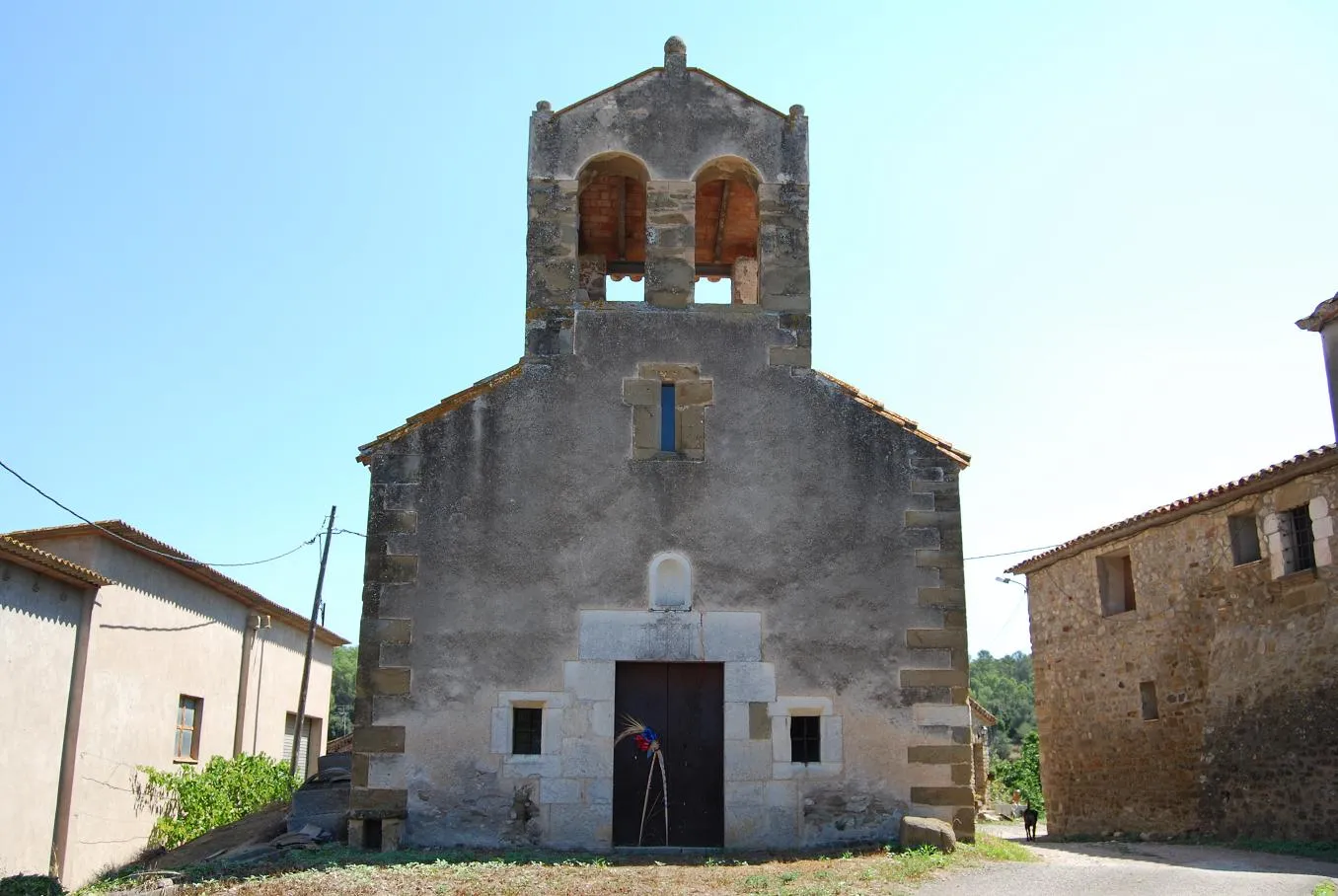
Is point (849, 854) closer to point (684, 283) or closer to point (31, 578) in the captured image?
point (684, 283)

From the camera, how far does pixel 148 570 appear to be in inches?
727

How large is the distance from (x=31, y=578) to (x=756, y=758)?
10.1 metres

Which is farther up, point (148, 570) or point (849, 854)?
point (148, 570)

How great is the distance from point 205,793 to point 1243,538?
54.9 feet

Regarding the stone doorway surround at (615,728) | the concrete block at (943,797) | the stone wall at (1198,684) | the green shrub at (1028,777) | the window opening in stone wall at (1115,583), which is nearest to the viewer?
the stone doorway surround at (615,728)

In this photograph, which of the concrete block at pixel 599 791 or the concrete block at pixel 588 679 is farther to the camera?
the concrete block at pixel 588 679

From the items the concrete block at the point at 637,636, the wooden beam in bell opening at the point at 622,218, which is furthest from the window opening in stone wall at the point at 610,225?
the concrete block at the point at 637,636

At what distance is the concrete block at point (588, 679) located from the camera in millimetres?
10930

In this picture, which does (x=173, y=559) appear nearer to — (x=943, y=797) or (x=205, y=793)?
(x=205, y=793)

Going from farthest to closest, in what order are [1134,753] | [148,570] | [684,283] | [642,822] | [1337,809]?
[148,570]
[1134,753]
[1337,809]
[684,283]
[642,822]

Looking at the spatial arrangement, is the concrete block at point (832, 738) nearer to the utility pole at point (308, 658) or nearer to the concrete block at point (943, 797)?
the concrete block at point (943, 797)

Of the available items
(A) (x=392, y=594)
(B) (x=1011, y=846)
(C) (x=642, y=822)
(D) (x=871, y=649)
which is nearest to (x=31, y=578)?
(A) (x=392, y=594)

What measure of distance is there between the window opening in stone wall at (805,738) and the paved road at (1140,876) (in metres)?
1.89

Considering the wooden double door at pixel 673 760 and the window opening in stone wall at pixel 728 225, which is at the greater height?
the window opening in stone wall at pixel 728 225
